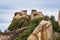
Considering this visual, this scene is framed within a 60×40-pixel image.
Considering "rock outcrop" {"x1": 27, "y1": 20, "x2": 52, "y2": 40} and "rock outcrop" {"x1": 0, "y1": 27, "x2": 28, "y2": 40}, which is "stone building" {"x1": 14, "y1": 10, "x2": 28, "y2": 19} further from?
"rock outcrop" {"x1": 27, "y1": 20, "x2": 52, "y2": 40}

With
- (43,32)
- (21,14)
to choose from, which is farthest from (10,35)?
(43,32)

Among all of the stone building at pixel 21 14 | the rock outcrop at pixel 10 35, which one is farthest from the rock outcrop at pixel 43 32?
the stone building at pixel 21 14

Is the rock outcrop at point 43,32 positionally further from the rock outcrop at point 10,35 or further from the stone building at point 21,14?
the stone building at point 21,14

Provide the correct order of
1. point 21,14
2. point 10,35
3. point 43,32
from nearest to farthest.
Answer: point 43,32, point 10,35, point 21,14

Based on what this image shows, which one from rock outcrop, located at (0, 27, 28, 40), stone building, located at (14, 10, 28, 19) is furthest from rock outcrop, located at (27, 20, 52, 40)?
stone building, located at (14, 10, 28, 19)

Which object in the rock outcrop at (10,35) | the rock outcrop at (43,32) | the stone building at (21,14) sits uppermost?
the rock outcrop at (43,32)

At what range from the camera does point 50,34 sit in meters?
47.7

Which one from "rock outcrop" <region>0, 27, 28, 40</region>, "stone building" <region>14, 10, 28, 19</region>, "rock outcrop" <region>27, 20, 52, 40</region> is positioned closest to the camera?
"rock outcrop" <region>27, 20, 52, 40</region>

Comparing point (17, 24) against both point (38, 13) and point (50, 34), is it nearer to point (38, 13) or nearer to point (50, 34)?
point (38, 13)

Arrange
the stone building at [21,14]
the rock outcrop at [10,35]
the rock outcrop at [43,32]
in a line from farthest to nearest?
the stone building at [21,14]
the rock outcrop at [10,35]
the rock outcrop at [43,32]

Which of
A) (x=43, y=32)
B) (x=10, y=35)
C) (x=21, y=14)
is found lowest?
(x=10, y=35)

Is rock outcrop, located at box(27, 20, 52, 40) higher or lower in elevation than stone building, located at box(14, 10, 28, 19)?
higher

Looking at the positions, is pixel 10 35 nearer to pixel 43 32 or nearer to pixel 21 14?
pixel 21 14

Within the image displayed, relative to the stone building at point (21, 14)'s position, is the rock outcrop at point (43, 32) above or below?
above
